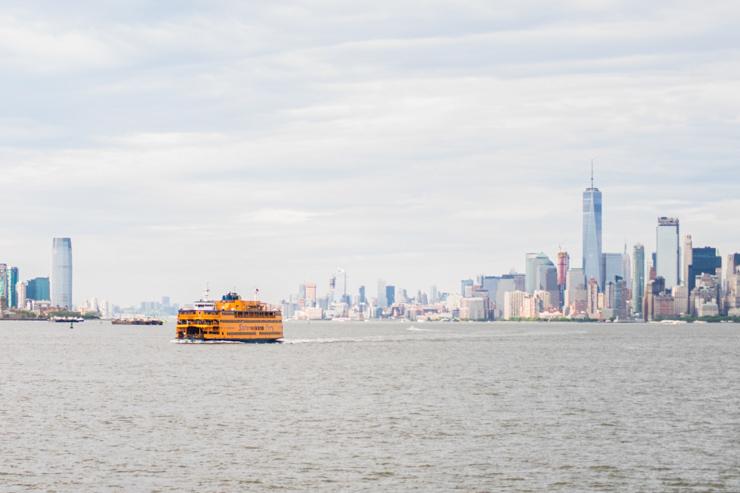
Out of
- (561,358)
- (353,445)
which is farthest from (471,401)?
(561,358)

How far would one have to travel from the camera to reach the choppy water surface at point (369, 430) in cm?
6419

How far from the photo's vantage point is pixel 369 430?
84312 mm

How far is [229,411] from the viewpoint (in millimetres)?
97625

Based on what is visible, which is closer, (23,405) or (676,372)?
(23,405)

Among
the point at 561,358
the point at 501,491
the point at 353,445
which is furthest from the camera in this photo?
the point at 561,358

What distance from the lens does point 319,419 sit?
91750 mm

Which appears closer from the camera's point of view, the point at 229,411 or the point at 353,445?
the point at 353,445

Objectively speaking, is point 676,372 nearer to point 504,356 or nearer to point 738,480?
point 504,356

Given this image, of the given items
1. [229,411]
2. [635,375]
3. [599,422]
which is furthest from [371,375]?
[599,422]

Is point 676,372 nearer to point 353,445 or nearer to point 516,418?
point 516,418

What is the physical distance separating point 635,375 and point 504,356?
5462cm

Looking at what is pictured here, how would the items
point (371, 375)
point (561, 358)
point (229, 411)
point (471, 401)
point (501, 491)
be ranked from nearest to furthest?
point (501, 491)
point (229, 411)
point (471, 401)
point (371, 375)
point (561, 358)

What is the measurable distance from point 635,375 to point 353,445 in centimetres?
7649

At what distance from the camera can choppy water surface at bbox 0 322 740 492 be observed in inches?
2527
